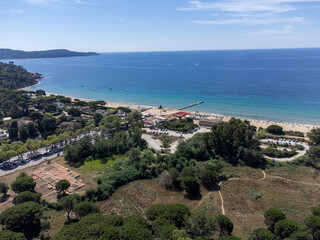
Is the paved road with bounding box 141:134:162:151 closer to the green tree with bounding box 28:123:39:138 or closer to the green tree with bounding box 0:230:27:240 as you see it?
the green tree with bounding box 28:123:39:138

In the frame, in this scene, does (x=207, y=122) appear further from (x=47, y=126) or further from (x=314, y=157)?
(x=47, y=126)

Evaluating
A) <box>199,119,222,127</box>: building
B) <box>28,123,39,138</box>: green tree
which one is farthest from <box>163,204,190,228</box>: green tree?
<box>28,123,39,138</box>: green tree

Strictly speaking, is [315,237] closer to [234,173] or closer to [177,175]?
[234,173]

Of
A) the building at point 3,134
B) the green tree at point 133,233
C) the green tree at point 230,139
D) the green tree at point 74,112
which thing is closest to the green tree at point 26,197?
the green tree at point 133,233

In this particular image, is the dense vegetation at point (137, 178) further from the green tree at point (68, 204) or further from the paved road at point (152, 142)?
the paved road at point (152, 142)

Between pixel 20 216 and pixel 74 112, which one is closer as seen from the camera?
pixel 20 216

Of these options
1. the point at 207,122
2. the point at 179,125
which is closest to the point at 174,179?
the point at 179,125
